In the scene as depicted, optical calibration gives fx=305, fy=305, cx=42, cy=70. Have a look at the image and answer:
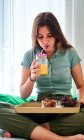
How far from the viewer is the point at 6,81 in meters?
2.45

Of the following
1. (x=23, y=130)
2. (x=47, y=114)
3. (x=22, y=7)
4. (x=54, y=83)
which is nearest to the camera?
(x=23, y=130)

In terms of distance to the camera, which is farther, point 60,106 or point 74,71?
point 74,71

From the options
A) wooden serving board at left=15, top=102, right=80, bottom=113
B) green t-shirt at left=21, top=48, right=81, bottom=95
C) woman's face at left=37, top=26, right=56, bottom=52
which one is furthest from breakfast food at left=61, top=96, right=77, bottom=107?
woman's face at left=37, top=26, right=56, bottom=52

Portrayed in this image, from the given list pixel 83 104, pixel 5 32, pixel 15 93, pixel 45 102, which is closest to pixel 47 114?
Answer: pixel 45 102

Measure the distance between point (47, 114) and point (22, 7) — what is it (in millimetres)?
1118

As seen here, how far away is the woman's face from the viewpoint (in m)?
1.66

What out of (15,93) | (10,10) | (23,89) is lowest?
(15,93)

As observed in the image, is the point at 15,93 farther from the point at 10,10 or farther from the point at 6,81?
the point at 10,10

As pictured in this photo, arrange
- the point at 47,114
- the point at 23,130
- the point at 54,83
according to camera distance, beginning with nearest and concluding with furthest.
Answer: the point at 23,130, the point at 47,114, the point at 54,83

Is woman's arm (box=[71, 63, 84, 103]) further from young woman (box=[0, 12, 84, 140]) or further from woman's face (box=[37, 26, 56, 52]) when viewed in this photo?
woman's face (box=[37, 26, 56, 52])

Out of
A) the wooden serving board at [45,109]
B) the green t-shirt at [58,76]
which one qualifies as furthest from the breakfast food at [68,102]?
the green t-shirt at [58,76]

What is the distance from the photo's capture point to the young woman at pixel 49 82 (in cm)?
144

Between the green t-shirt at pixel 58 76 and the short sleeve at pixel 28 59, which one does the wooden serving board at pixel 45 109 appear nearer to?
the green t-shirt at pixel 58 76

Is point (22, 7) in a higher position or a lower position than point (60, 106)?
higher
